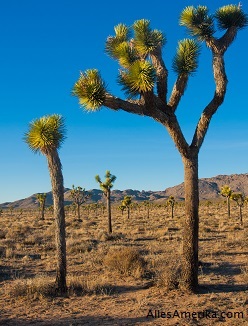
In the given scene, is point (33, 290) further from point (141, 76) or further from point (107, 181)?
point (107, 181)

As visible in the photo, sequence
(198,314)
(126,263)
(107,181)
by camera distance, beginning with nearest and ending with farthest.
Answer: (198,314) < (126,263) < (107,181)

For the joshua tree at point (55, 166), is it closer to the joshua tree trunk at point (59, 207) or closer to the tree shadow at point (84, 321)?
the joshua tree trunk at point (59, 207)

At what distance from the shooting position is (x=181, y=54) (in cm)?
985

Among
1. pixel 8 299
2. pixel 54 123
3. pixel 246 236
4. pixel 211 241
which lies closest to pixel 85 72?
pixel 54 123

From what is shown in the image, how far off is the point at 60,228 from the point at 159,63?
5.04 m

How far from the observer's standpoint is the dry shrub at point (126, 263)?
11.6m

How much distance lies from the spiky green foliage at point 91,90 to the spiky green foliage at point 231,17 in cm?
389

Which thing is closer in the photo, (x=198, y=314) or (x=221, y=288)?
(x=198, y=314)

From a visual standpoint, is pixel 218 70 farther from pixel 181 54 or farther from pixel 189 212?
pixel 189 212

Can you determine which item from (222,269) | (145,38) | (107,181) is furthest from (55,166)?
(107,181)

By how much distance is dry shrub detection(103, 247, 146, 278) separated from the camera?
459 inches

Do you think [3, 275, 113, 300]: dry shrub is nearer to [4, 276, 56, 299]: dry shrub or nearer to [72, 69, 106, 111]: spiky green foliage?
[4, 276, 56, 299]: dry shrub

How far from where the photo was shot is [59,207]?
9.51 m

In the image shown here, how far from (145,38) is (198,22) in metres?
1.53
